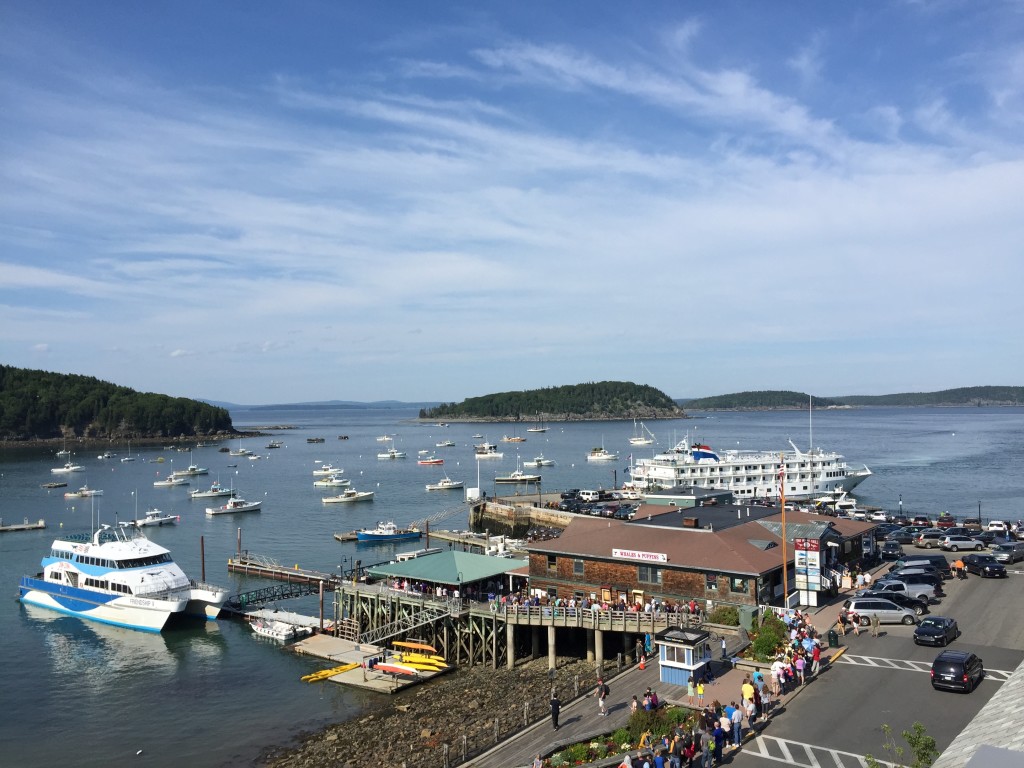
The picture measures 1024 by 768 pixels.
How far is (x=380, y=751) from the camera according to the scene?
107 ft

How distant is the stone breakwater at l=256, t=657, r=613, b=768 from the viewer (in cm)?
3200

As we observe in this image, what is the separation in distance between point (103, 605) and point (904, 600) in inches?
1926

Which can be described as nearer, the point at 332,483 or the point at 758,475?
the point at 758,475

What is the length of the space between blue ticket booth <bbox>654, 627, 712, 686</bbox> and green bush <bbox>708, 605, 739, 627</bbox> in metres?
5.86

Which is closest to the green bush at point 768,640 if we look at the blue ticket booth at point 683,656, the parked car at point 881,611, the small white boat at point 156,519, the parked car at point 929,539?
the blue ticket booth at point 683,656

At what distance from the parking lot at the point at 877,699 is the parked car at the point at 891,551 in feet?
47.0

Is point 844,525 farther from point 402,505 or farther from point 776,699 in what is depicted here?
point 402,505

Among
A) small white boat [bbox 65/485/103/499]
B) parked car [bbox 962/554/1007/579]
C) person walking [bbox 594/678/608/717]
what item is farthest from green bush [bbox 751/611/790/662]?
small white boat [bbox 65/485/103/499]

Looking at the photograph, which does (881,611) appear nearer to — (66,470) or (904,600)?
(904,600)

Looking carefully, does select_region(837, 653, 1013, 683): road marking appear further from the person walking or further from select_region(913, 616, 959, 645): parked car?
the person walking

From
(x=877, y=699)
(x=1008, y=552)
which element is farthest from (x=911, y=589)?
(x=1008, y=552)

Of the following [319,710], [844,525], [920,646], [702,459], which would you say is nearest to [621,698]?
[920,646]

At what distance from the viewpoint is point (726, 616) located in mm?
34906

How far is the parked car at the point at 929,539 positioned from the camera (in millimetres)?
56812
